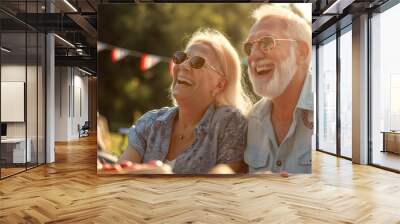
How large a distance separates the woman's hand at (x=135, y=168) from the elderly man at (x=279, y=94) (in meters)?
1.41

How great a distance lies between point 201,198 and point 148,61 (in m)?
2.66

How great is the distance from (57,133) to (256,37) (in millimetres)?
11857

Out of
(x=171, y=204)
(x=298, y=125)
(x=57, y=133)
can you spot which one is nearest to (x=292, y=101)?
(x=298, y=125)

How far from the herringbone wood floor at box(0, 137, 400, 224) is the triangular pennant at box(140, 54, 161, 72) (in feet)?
6.08

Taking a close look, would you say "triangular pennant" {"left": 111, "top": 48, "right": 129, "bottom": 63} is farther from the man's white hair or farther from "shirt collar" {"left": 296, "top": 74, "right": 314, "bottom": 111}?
"shirt collar" {"left": 296, "top": 74, "right": 314, "bottom": 111}

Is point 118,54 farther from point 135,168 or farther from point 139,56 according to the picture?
point 135,168

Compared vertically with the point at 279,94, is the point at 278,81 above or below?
above

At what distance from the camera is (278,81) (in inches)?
253

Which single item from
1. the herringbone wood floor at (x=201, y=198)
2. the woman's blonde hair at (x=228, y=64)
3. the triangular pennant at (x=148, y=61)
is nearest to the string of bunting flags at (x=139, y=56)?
the triangular pennant at (x=148, y=61)

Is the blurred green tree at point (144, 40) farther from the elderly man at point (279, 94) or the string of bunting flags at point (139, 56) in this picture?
the elderly man at point (279, 94)

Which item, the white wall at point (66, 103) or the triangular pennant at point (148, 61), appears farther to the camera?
the white wall at point (66, 103)

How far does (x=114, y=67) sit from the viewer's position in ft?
21.4

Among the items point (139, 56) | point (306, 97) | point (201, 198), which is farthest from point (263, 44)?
point (201, 198)

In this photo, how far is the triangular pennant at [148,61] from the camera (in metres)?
6.51
